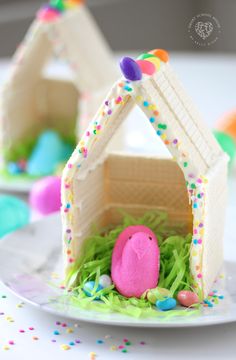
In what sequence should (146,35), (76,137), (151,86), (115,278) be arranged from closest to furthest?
1. (151,86)
2. (115,278)
3. (76,137)
4. (146,35)

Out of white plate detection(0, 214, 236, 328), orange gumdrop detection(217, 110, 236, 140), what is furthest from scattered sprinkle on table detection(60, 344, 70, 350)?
orange gumdrop detection(217, 110, 236, 140)

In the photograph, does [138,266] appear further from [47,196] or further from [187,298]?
[47,196]

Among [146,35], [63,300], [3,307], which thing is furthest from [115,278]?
[146,35]

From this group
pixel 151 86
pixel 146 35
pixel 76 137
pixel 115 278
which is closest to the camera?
pixel 151 86

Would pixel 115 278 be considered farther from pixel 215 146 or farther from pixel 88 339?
pixel 215 146

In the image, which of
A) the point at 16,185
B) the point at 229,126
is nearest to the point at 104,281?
the point at 16,185

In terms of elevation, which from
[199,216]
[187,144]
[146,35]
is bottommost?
[146,35]

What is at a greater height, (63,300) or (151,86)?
(151,86)
